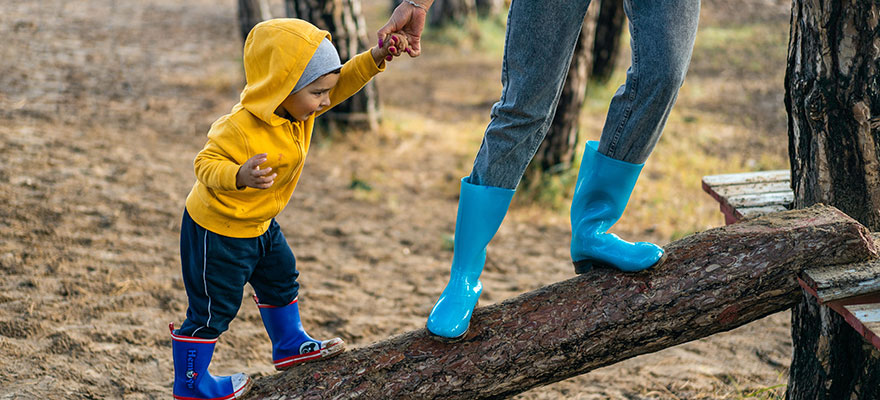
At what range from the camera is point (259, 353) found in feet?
11.3

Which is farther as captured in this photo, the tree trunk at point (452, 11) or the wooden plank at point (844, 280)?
the tree trunk at point (452, 11)

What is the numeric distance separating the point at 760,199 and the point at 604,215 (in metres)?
0.77

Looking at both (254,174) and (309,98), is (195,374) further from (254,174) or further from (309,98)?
(309,98)

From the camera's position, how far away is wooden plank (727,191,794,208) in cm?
285

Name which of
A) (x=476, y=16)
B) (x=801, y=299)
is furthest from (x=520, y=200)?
(x=476, y=16)

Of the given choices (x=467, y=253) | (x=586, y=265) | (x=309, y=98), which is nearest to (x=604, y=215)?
(x=586, y=265)

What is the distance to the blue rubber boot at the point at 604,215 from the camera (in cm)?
243

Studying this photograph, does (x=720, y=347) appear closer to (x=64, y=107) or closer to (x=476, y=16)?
(x=64, y=107)

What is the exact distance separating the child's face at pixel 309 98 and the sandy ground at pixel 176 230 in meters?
1.38

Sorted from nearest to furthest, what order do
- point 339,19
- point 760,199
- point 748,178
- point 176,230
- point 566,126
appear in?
point 760,199 < point 748,178 < point 176,230 < point 566,126 < point 339,19

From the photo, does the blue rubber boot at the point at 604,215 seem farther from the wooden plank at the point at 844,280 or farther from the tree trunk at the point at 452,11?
the tree trunk at the point at 452,11

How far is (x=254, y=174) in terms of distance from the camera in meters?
2.02

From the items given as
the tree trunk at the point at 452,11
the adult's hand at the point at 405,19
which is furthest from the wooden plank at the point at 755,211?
the tree trunk at the point at 452,11

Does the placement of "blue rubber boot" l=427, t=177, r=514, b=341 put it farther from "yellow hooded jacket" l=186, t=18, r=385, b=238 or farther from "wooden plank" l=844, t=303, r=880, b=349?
"wooden plank" l=844, t=303, r=880, b=349
